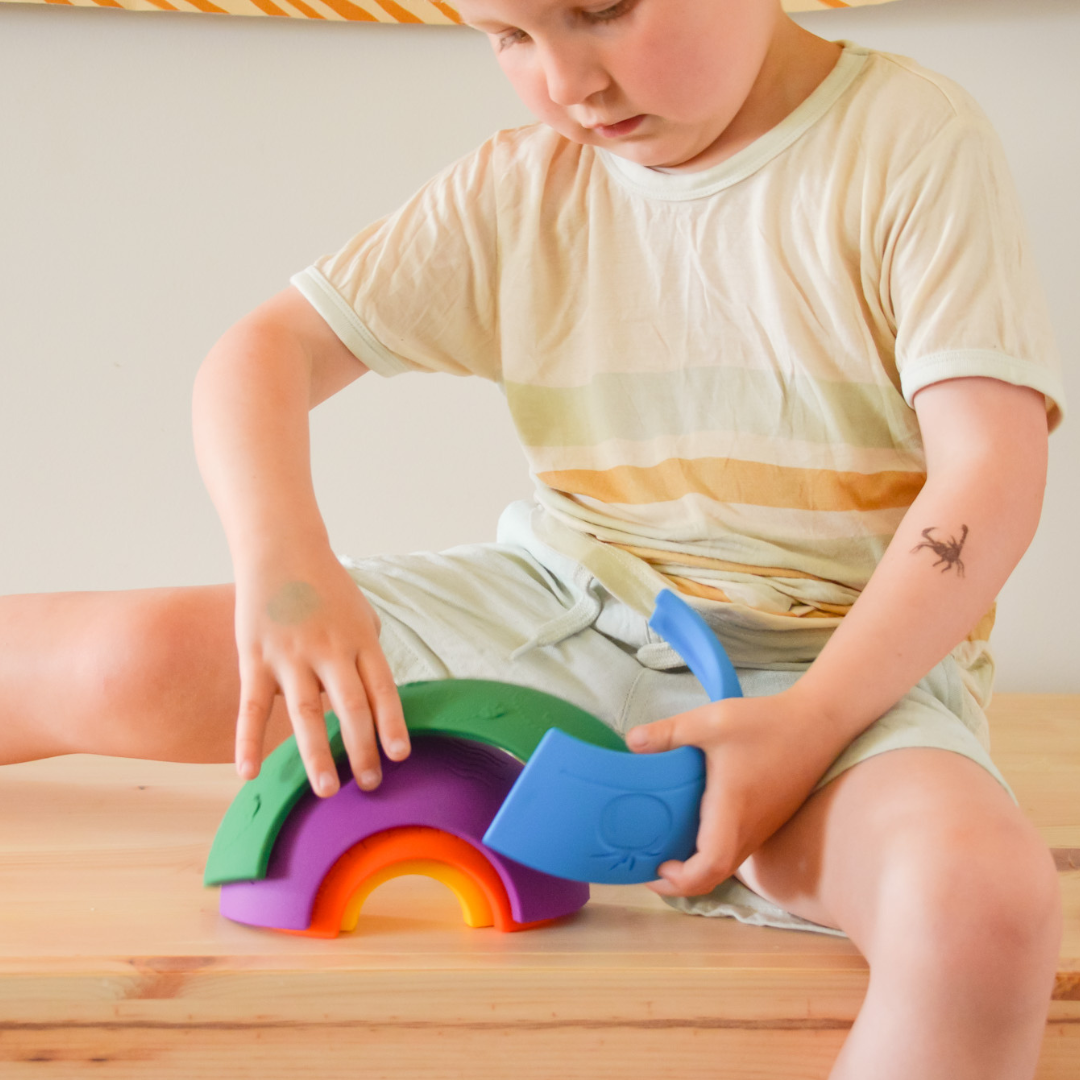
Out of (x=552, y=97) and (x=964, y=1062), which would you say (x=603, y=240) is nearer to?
(x=552, y=97)

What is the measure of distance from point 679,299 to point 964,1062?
42cm

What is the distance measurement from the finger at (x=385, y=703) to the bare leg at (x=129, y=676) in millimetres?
139

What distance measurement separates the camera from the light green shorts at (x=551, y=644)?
61 centimetres

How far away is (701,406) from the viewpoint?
650mm

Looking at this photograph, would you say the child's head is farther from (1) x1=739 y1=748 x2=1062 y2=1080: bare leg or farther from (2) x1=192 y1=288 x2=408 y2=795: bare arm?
(1) x1=739 y1=748 x2=1062 y2=1080: bare leg

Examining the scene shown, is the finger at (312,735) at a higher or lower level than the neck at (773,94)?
lower

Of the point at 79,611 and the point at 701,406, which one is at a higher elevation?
the point at 701,406

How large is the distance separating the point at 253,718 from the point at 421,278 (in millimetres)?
297

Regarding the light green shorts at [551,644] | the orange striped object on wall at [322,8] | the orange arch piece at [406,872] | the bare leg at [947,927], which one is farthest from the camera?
the orange striped object on wall at [322,8]

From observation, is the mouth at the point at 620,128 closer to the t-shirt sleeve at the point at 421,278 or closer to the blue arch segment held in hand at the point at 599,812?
the t-shirt sleeve at the point at 421,278

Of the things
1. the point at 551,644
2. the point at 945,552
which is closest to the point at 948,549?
the point at 945,552

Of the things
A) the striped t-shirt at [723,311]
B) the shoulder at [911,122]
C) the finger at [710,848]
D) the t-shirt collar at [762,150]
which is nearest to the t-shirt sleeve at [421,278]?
the striped t-shirt at [723,311]

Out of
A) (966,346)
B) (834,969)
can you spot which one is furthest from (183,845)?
(966,346)

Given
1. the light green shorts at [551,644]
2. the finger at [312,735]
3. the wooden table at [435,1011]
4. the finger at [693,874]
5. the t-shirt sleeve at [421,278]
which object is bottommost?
the wooden table at [435,1011]
